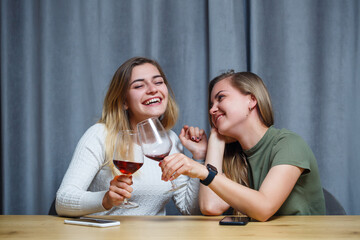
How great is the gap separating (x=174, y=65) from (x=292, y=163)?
115 centimetres

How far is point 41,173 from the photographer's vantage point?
2354mm

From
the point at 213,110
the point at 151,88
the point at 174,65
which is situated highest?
the point at 174,65

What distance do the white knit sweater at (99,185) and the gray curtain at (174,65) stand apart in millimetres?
566

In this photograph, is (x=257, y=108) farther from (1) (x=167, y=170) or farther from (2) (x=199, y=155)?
(1) (x=167, y=170)

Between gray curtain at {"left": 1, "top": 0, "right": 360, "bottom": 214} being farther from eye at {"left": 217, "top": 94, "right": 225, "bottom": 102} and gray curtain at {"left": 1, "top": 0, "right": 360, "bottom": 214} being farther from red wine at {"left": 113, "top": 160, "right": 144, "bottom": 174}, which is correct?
red wine at {"left": 113, "top": 160, "right": 144, "bottom": 174}

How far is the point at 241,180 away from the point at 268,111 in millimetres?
329

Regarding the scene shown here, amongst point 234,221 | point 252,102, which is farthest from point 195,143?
point 234,221

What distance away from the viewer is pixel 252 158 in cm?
165

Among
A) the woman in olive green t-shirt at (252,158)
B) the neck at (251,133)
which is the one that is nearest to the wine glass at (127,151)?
the woman in olive green t-shirt at (252,158)

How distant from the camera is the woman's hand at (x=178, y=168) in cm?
120

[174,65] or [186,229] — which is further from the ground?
[174,65]

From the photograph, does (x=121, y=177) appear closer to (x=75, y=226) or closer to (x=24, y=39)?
(x=75, y=226)

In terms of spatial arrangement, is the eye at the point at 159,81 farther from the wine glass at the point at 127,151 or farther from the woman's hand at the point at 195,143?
the wine glass at the point at 127,151

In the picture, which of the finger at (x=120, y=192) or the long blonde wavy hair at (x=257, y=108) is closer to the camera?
the finger at (x=120, y=192)
